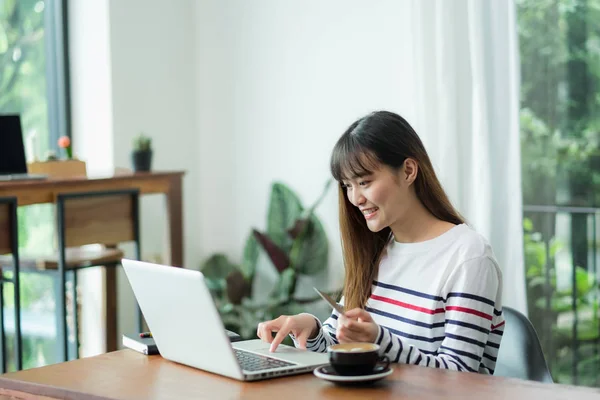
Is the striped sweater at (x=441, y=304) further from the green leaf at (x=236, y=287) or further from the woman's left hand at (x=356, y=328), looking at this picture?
the green leaf at (x=236, y=287)

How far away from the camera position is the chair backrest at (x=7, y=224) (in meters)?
2.92

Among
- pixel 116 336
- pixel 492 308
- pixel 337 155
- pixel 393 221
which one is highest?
pixel 337 155

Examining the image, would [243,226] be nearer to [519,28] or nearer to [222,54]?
[222,54]

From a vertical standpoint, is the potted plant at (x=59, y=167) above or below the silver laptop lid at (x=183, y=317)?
above

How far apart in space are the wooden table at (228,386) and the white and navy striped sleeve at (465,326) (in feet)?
0.22

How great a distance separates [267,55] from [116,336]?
1441 millimetres

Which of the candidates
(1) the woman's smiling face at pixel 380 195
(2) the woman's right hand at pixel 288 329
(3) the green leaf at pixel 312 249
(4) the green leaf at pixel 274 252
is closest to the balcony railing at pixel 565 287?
(3) the green leaf at pixel 312 249

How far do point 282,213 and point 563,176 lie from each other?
129cm

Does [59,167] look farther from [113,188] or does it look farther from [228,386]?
[228,386]

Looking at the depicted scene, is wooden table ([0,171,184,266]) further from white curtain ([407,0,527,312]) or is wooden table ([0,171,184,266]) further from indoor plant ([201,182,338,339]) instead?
white curtain ([407,0,527,312])

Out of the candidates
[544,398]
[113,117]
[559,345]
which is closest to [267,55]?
[113,117]

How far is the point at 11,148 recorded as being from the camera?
3166 mm

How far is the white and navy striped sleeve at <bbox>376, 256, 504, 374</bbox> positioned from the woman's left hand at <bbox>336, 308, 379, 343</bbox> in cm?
4

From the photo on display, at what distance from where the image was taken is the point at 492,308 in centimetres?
169
